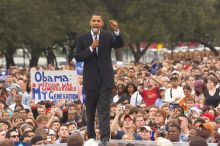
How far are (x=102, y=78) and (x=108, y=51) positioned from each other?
378mm

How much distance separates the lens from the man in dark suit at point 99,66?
35.2ft

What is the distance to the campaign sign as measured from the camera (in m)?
16.9

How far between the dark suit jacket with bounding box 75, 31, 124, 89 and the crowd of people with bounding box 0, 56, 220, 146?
0.92m

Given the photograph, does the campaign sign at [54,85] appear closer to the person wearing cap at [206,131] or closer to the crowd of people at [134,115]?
the crowd of people at [134,115]

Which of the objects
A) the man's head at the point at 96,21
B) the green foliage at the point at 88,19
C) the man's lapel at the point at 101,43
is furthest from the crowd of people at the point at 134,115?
the green foliage at the point at 88,19

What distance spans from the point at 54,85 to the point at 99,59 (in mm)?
6431

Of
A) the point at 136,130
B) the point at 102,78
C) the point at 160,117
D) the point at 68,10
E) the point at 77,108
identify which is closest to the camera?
the point at 102,78

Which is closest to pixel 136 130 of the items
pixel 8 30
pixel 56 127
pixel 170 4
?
pixel 56 127

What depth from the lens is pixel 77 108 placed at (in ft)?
54.0

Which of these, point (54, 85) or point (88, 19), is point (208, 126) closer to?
point (54, 85)

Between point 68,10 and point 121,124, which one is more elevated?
point 68,10

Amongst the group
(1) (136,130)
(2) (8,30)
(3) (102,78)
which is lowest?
(1) (136,130)

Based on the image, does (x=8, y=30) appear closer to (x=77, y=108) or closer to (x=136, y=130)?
(x=77, y=108)

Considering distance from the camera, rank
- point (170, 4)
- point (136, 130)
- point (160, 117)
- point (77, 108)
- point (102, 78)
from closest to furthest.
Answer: point (102, 78)
point (136, 130)
point (160, 117)
point (77, 108)
point (170, 4)
